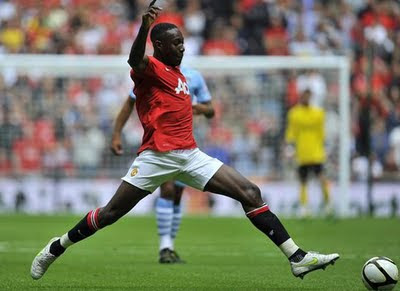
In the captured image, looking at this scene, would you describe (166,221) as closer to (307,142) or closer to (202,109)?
(202,109)

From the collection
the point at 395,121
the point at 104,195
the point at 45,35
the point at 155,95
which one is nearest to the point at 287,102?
the point at 395,121

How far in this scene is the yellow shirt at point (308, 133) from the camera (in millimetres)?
20984

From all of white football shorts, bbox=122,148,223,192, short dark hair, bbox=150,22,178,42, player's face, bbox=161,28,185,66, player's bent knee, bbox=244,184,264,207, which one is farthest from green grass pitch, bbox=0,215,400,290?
short dark hair, bbox=150,22,178,42

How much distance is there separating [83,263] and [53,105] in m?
12.1

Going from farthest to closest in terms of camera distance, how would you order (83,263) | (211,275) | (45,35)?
(45,35), (83,263), (211,275)

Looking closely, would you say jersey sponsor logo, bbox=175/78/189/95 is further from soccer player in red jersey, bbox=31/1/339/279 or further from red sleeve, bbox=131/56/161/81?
red sleeve, bbox=131/56/161/81

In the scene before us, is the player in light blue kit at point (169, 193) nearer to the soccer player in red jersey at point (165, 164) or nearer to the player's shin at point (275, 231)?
the soccer player in red jersey at point (165, 164)

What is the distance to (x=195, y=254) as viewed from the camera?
13305 mm

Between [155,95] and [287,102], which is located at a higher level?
[155,95]

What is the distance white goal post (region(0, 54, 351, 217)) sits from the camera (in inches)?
877

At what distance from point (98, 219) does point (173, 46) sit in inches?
67.6

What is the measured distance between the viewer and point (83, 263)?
39.1 ft

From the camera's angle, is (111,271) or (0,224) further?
(0,224)

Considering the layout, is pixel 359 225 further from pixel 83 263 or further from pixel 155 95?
pixel 155 95
